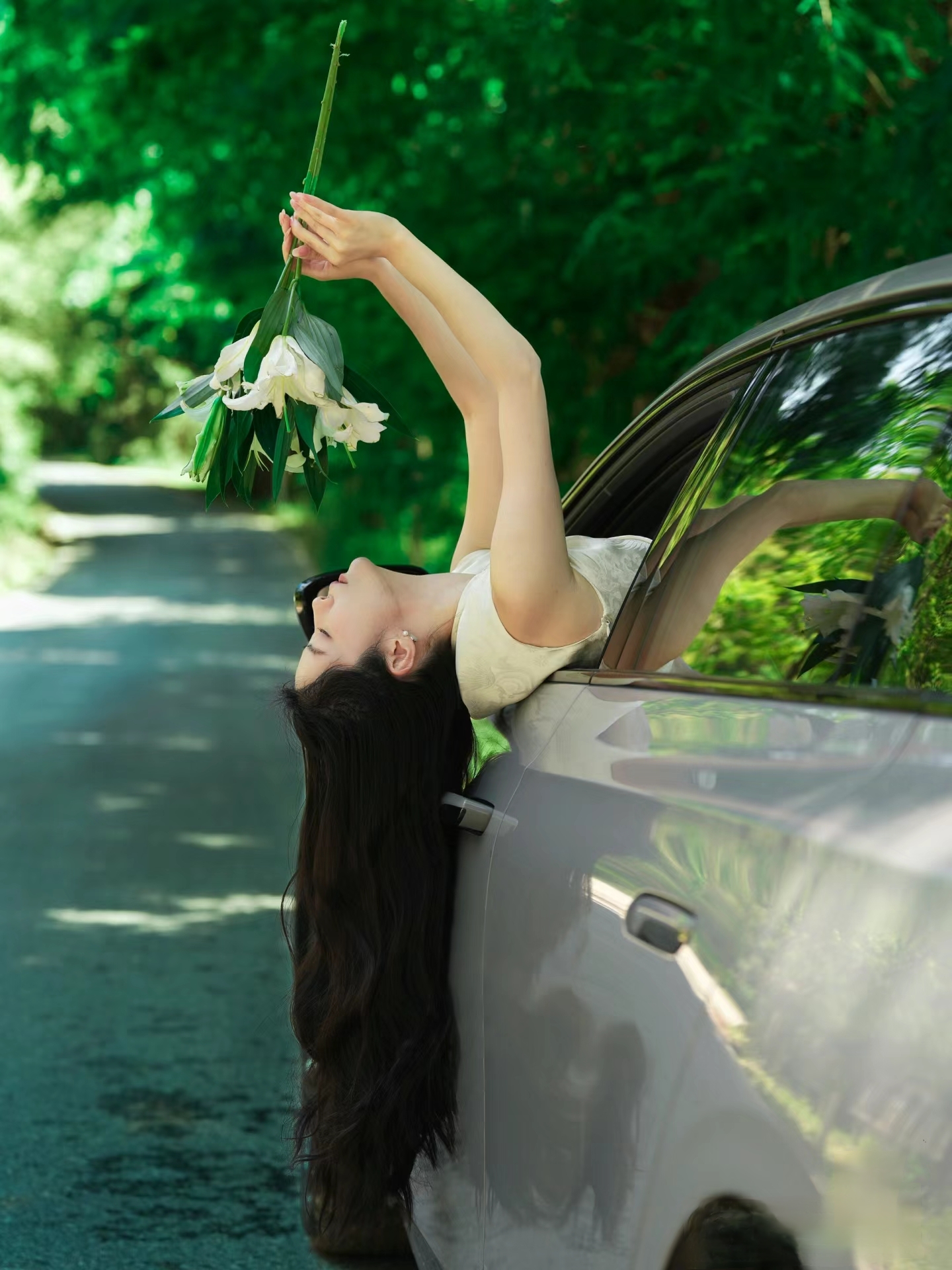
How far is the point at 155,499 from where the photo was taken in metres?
51.2

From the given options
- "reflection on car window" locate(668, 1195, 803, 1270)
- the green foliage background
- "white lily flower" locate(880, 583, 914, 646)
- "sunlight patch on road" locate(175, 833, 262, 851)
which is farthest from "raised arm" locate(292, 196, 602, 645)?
"sunlight patch on road" locate(175, 833, 262, 851)

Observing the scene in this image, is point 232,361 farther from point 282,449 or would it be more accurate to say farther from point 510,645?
point 510,645

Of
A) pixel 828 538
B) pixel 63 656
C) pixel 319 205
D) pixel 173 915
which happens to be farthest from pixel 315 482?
pixel 63 656

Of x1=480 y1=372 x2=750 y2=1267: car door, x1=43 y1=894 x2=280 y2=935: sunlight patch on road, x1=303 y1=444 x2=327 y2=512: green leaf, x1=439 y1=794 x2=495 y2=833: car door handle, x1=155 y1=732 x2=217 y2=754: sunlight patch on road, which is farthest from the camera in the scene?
x1=155 y1=732 x2=217 y2=754: sunlight patch on road

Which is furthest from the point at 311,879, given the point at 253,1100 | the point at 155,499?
the point at 155,499

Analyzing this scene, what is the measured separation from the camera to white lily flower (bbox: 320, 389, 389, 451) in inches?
126

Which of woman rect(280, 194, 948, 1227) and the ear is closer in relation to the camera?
woman rect(280, 194, 948, 1227)

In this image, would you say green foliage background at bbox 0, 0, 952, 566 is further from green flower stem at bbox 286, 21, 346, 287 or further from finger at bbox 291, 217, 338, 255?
finger at bbox 291, 217, 338, 255

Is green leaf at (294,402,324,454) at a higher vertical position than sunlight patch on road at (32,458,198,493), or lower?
higher

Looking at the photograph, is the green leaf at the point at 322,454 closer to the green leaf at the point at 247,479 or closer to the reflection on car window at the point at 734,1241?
the green leaf at the point at 247,479

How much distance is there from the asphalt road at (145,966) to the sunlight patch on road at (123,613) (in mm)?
3289

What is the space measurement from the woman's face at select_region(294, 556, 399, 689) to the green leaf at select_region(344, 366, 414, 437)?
32cm

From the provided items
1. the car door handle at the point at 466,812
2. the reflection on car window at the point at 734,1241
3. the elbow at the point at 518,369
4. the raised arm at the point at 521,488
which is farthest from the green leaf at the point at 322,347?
the reflection on car window at the point at 734,1241

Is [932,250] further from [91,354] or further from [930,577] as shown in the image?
[91,354]
